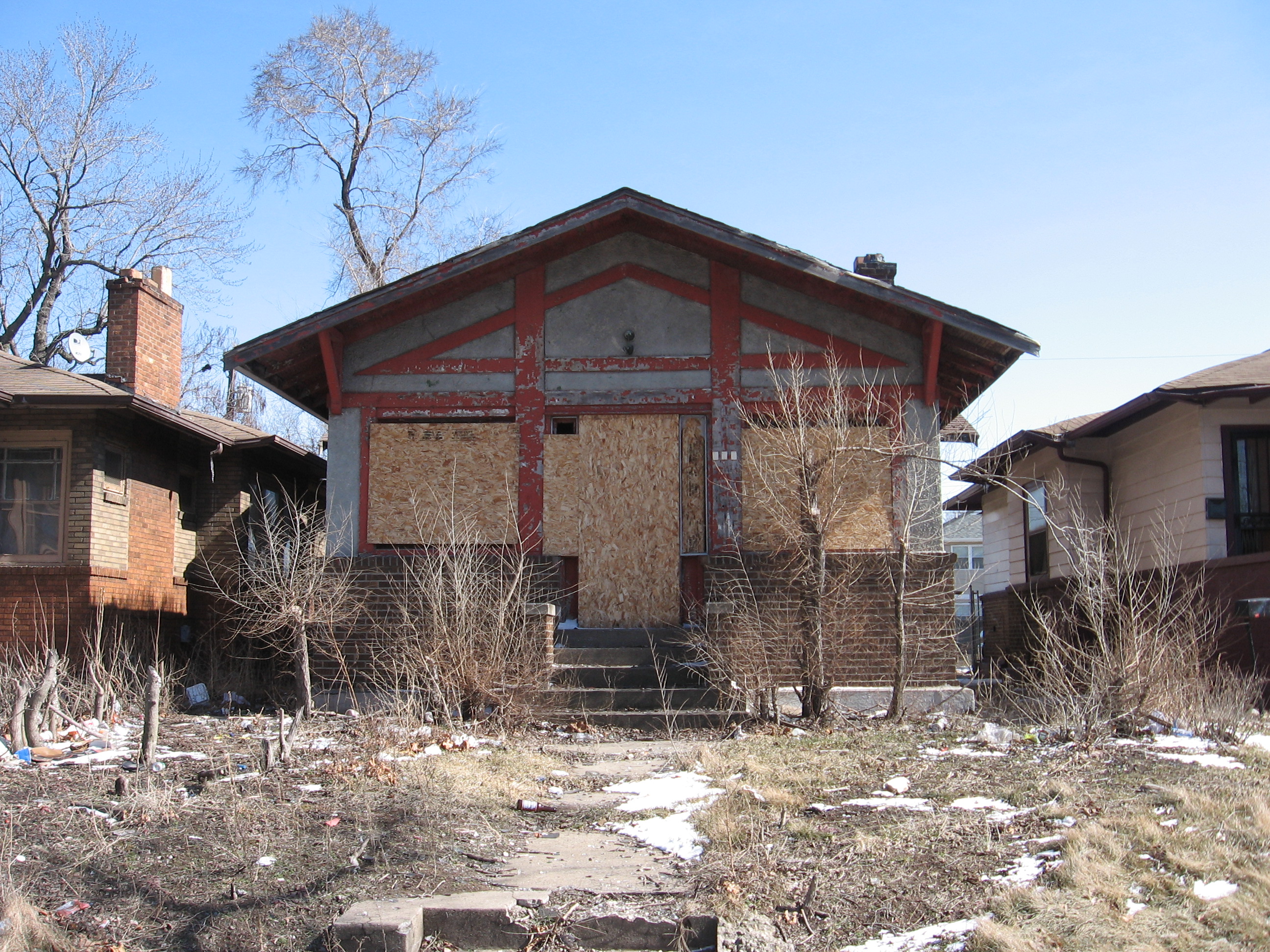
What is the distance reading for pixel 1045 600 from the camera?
1568cm

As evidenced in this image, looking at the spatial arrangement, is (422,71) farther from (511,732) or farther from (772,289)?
(511,732)

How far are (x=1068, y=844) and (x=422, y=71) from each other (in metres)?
27.0

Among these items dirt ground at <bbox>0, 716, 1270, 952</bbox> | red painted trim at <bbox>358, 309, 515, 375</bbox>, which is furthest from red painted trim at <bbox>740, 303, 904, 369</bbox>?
dirt ground at <bbox>0, 716, 1270, 952</bbox>

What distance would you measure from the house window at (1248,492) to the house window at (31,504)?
1367 cm

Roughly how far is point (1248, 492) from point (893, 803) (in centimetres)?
802

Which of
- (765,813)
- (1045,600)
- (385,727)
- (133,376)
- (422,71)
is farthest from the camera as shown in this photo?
(422,71)

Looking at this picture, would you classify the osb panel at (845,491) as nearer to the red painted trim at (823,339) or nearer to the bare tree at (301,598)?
the red painted trim at (823,339)

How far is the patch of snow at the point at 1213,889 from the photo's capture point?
15.9 ft

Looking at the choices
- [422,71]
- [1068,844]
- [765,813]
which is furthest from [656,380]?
[422,71]

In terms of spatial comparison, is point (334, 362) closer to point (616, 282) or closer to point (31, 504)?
point (616, 282)

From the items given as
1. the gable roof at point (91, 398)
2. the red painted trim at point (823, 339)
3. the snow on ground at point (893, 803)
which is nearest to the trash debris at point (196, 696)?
the gable roof at point (91, 398)

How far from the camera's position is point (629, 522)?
12281 millimetres

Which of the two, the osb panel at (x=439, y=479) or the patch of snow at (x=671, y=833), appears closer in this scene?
the patch of snow at (x=671, y=833)

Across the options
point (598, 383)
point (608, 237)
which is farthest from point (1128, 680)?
point (608, 237)
